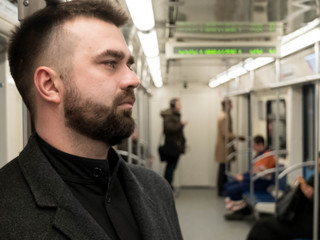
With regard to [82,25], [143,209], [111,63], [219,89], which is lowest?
[143,209]

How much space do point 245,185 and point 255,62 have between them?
7.52ft

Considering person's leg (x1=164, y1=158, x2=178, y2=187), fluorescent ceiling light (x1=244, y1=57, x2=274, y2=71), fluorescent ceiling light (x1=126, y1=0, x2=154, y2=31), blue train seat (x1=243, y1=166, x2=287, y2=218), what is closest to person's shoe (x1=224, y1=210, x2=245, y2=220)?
blue train seat (x1=243, y1=166, x2=287, y2=218)

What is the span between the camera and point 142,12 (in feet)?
8.73

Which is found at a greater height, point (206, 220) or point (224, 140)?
point (224, 140)

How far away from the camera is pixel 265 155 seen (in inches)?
250

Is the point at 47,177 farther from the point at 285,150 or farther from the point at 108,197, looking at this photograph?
the point at 285,150

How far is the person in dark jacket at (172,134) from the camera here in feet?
25.7

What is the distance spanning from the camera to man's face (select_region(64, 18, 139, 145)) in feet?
3.59

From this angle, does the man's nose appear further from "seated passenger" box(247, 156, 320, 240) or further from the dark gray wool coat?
"seated passenger" box(247, 156, 320, 240)

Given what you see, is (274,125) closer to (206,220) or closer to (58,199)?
(206,220)

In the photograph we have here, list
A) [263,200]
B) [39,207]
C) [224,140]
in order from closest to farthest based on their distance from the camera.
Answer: [39,207]
[263,200]
[224,140]

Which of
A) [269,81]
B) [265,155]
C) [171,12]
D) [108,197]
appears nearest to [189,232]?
[265,155]

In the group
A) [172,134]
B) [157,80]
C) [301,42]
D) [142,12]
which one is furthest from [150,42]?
[157,80]

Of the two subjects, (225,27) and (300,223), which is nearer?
(300,223)
